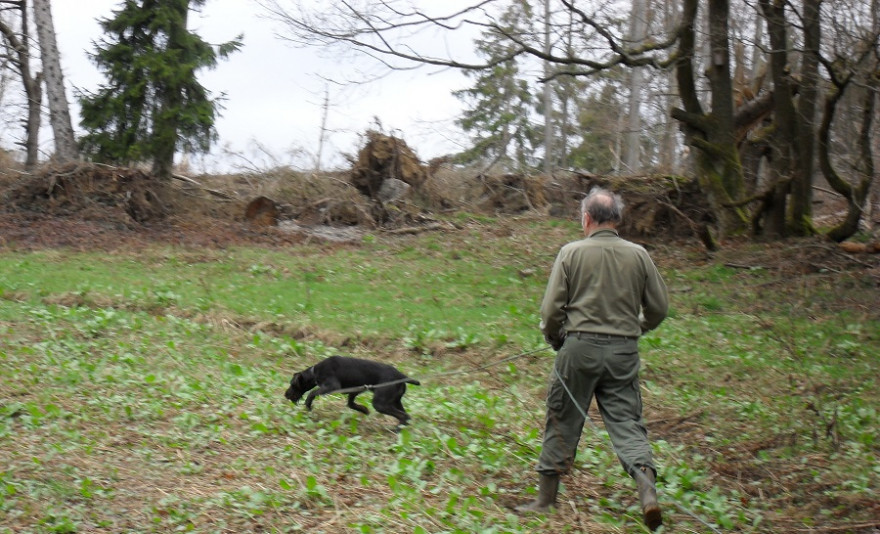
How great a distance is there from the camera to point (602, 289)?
234 inches

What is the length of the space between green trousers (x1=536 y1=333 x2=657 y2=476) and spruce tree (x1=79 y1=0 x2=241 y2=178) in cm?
2167

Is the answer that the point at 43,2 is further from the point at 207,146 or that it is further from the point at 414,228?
the point at 414,228

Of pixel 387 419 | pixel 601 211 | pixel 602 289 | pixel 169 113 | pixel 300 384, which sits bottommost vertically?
pixel 387 419

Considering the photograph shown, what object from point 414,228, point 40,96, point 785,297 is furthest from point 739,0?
point 40,96

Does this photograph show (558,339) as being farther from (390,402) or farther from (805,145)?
(805,145)

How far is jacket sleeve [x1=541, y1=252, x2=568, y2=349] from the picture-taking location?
603 cm

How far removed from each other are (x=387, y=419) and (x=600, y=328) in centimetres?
364

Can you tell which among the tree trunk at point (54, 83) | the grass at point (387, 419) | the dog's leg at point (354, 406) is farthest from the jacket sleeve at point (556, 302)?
the tree trunk at point (54, 83)

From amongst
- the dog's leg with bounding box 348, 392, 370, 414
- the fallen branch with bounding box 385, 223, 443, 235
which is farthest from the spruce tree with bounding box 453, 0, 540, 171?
the dog's leg with bounding box 348, 392, 370, 414

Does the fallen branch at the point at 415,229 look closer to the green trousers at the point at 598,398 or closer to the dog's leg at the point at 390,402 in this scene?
the dog's leg at the point at 390,402

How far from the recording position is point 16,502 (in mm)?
5977

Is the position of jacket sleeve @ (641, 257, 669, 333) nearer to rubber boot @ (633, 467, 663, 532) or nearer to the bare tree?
rubber boot @ (633, 467, 663, 532)

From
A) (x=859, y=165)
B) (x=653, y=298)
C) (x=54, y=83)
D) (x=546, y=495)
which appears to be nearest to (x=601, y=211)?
(x=653, y=298)

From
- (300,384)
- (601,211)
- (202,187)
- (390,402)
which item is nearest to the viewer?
(601,211)
